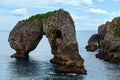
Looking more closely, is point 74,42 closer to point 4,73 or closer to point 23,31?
point 4,73

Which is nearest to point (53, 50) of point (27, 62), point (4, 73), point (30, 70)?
point (27, 62)

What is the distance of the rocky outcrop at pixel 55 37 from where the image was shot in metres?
99.2

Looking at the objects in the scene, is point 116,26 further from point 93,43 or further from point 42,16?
point 93,43

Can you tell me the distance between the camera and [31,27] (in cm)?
13062

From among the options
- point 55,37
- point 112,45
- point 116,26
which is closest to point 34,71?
point 55,37

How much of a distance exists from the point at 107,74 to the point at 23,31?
44.8 m

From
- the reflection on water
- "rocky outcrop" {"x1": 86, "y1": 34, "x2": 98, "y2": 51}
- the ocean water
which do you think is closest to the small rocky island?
the ocean water

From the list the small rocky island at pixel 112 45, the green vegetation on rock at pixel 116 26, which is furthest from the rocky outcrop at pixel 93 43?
the green vegetation on rock at pixel 116 26

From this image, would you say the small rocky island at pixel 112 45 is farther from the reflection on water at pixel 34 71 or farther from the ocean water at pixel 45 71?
the reflection on water at pixel 34 71

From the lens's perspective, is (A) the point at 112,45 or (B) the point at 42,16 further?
(A) the point at 112,45

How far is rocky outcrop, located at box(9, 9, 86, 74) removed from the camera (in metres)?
99.2

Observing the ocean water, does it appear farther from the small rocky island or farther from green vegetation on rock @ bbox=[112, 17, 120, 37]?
green vegetation on rock @ bbox=[112, 17, 120, 37]

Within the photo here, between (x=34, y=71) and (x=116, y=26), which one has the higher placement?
(x=116, y=26)

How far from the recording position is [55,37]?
375ft
